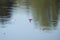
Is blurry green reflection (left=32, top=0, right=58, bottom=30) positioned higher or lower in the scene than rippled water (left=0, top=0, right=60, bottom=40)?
higher

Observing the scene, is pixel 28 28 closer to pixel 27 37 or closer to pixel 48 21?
pixel 27 37

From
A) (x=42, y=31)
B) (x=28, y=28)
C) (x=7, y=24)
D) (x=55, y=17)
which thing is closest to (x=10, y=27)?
(x=7, y=24)

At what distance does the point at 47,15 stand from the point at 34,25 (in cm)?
14

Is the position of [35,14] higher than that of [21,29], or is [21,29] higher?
[35,14]

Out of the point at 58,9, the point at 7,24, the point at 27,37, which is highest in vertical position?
the point at 58,9

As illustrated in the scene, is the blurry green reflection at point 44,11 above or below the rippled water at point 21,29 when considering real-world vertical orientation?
above

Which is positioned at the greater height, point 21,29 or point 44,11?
point 44,11

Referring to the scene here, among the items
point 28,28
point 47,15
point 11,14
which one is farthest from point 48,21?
point 11,14

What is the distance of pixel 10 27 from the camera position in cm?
102

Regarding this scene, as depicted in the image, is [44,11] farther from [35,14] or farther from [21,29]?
[21,29]

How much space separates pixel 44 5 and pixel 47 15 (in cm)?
9

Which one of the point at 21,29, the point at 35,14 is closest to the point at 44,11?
the point at 35,14

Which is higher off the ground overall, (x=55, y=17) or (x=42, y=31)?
(x=55, y=17)

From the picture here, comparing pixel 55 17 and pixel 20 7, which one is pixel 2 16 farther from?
pixel 55 17
